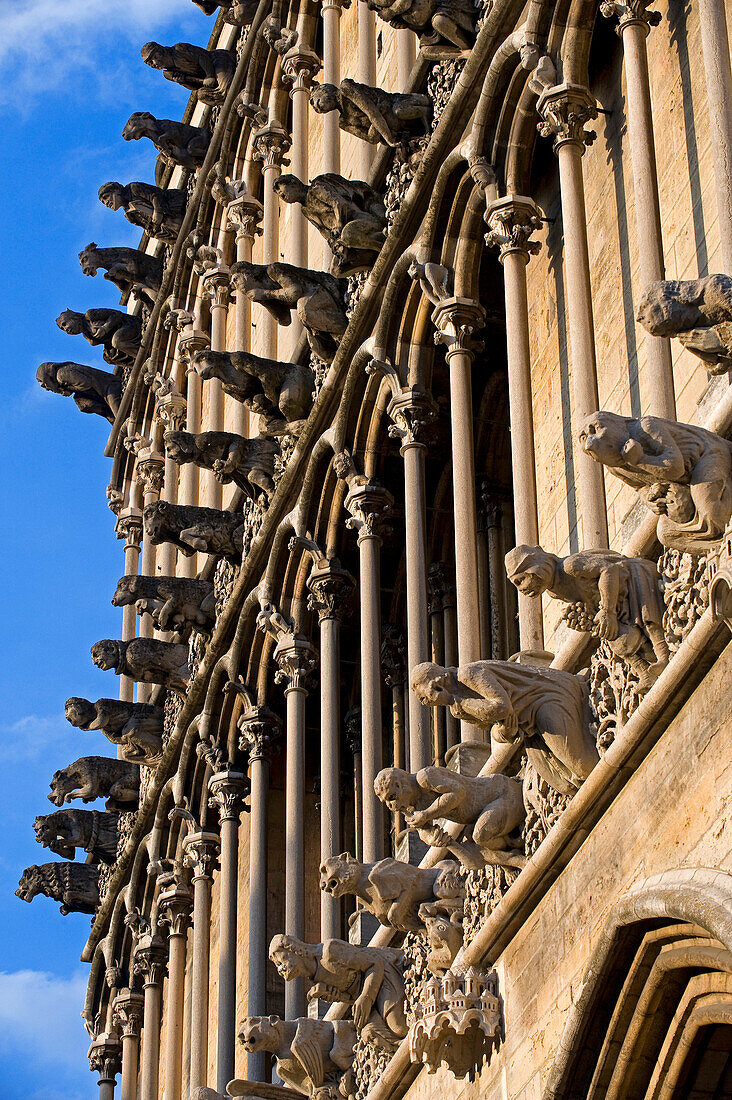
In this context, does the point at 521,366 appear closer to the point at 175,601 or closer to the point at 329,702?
the point at 329,702

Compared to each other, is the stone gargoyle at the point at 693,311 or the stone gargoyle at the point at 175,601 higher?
the stone gargoyle at the point at 175,601

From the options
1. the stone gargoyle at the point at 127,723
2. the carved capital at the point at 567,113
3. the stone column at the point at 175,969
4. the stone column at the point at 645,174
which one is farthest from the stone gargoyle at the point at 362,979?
the stone gargoyle at the point at 127,723

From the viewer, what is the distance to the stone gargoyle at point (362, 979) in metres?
11.8

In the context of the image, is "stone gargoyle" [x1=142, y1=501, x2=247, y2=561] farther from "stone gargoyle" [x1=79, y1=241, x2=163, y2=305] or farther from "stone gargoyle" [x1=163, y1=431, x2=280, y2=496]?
"stone gargoyle" [x1=79, y1=241, x2=163, y2=305]

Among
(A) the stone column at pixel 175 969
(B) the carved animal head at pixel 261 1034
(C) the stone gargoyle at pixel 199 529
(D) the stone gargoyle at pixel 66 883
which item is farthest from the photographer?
(D) the stone gargoyle at pixel 66 883

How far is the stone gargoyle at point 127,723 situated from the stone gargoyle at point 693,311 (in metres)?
13.8

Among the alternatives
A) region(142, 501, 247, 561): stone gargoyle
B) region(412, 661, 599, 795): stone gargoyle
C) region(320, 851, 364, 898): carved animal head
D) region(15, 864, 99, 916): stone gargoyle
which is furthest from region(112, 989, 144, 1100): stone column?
region(412, 661, 599, 795): stone gargoyle

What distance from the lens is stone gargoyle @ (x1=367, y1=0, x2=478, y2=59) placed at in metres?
13.5

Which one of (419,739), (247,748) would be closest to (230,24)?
(247,748)

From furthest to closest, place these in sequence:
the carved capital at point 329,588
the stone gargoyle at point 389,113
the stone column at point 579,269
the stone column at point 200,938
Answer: the stone column at point 200,938, the carved capital at point 329,588, the stone gargoyle at point 389,113, the stone column at point 579,269

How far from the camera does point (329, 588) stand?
15.8m

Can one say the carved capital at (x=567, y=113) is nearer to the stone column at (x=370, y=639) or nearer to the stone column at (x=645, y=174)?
the stone column at (x=645, y=174)

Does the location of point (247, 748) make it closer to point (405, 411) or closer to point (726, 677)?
point (405, 411)

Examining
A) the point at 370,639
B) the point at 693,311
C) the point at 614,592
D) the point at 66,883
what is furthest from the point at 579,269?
the point at 66,883
